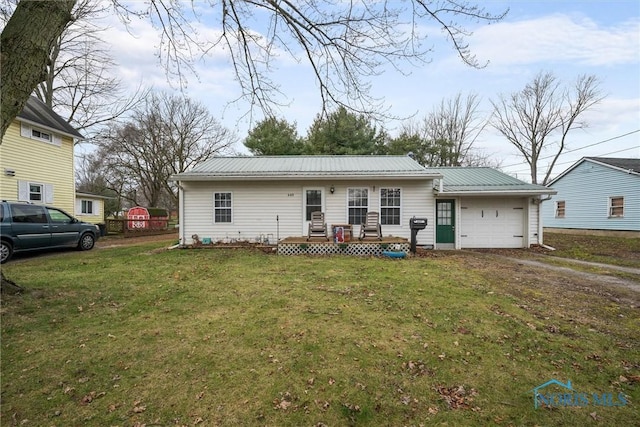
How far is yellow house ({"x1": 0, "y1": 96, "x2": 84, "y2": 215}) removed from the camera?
36.8ft

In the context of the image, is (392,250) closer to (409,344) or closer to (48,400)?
(409,344)

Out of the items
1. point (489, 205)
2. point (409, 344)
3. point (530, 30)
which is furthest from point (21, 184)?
point (489, 205)

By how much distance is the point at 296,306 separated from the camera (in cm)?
464

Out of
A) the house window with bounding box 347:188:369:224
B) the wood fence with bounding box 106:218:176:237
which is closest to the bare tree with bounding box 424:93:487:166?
the house window with bounding box 347:188:369:224

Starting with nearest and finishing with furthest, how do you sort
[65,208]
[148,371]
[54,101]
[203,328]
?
[148,371] < [203,328] < [65,208] < [54,101]

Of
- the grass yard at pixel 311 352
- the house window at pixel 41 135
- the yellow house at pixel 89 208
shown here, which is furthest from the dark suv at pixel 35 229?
the yellow house at pixel 89 208

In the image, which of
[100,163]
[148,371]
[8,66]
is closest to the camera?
[148,371]

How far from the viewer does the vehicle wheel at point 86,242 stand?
34.1 ft

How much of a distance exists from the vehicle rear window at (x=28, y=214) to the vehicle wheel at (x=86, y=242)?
1.56 metres

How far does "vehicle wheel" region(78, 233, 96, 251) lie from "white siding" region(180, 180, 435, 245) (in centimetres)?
327

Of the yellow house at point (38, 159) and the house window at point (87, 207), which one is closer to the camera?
the yellow house at point (38, 159)

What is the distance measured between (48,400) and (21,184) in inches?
533

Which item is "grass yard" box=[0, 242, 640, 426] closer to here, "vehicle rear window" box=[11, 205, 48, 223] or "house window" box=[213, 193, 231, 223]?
"vehicle rear window" box=[11, 205, 48, 223]
